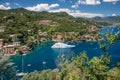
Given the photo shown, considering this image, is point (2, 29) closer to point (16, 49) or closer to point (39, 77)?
point (16, 49)

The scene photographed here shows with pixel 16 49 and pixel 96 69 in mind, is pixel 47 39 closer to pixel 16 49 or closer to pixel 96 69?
pixel 16 49

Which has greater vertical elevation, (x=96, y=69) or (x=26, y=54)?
(x=96, y=69)

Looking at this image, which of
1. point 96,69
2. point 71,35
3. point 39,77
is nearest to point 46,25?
point 71,35

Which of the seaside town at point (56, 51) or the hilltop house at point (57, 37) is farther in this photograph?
the hilltop house at point (57, 37)

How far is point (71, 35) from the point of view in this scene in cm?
12744

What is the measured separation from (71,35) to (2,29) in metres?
28.8

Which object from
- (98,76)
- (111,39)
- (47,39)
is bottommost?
(47,39)

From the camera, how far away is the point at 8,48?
271 feet

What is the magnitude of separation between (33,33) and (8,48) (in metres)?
41.8

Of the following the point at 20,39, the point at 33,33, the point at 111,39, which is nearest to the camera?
the point at 111,39

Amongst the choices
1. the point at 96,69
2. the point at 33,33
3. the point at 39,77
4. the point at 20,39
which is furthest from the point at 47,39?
the point at 96,69

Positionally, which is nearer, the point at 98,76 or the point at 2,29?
the point at 98,76

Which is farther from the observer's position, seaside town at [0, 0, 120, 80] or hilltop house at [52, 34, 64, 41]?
hilltop house at [52, 34, 64, 41]

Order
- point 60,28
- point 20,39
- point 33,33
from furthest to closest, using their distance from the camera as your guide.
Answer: point 60,28, point 33,33, point 20,39
